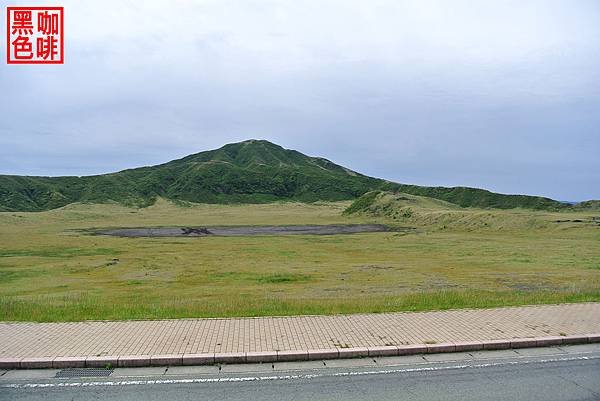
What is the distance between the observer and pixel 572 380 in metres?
8.06

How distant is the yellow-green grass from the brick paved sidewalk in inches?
41.0

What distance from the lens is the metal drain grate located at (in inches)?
328

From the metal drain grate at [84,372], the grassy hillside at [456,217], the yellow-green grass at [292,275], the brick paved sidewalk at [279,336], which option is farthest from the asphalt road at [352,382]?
the grassy hillside at [456,217]

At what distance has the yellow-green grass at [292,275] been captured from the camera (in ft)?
44.7

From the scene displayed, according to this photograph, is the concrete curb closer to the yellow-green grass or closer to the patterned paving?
the patterned paving

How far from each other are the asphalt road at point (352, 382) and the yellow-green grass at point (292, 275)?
146 inches

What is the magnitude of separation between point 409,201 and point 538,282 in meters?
77.8

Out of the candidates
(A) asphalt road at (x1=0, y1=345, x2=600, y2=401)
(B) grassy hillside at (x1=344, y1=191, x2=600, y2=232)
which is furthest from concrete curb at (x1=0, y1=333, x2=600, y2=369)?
(B) grassy hillside at (x1=344, y1=191, x2=600, y2=232)

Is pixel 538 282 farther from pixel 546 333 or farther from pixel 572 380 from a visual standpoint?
pixel 572 380

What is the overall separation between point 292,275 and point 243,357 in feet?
57.8

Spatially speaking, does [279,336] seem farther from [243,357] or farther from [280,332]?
[243,357]

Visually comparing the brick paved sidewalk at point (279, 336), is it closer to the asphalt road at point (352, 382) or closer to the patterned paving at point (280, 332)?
the patterned paving at point (280, 332)

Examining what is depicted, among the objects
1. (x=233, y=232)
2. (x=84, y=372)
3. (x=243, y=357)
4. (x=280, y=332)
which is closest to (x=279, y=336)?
(x=280, y=332)

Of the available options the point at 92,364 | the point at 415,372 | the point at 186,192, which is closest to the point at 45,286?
the point at 92,364
